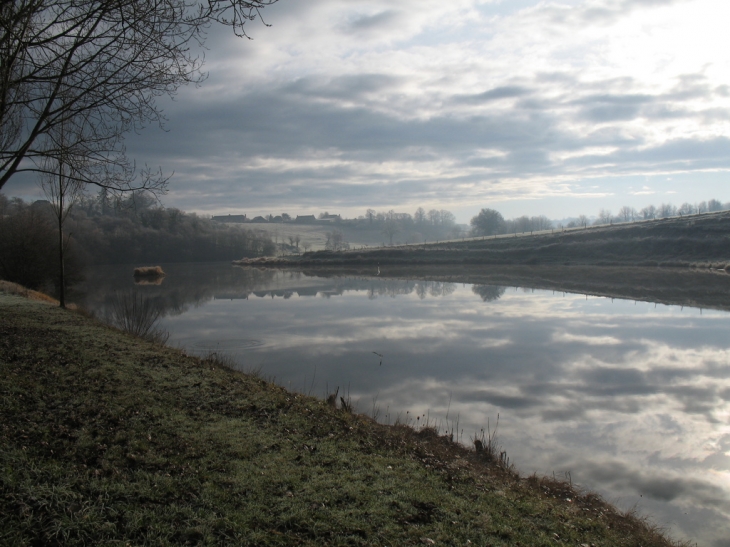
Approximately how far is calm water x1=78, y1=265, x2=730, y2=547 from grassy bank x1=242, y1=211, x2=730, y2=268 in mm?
33880

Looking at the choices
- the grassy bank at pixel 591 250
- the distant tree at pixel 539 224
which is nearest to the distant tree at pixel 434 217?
the distant tree at pixel 539 224

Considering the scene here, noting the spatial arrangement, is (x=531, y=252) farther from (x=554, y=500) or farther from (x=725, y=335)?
(x=554, y=500)

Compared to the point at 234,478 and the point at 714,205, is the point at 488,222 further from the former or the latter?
the point at 234,478

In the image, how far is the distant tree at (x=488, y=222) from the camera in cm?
10738

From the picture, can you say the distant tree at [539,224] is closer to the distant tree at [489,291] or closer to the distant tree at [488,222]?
the distant tree at [488,222]

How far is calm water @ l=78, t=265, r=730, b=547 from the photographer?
334 inches

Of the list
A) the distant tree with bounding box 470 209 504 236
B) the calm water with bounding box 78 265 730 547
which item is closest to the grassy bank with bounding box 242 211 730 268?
the distant tree with bounding box 470 209 504 236

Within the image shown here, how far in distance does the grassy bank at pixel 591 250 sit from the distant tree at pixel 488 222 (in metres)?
24.4

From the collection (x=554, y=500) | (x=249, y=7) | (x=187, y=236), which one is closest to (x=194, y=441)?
(x=554, y=500)

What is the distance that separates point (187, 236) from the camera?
9769 cm

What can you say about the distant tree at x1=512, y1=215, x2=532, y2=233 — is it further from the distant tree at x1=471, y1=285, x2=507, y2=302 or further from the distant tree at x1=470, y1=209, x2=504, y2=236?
the distant tree at x1=471, y1=285, x2=507, y2=302

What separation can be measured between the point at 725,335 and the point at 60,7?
75.2ft

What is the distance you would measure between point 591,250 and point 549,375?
56724 mm

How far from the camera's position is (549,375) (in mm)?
14375
